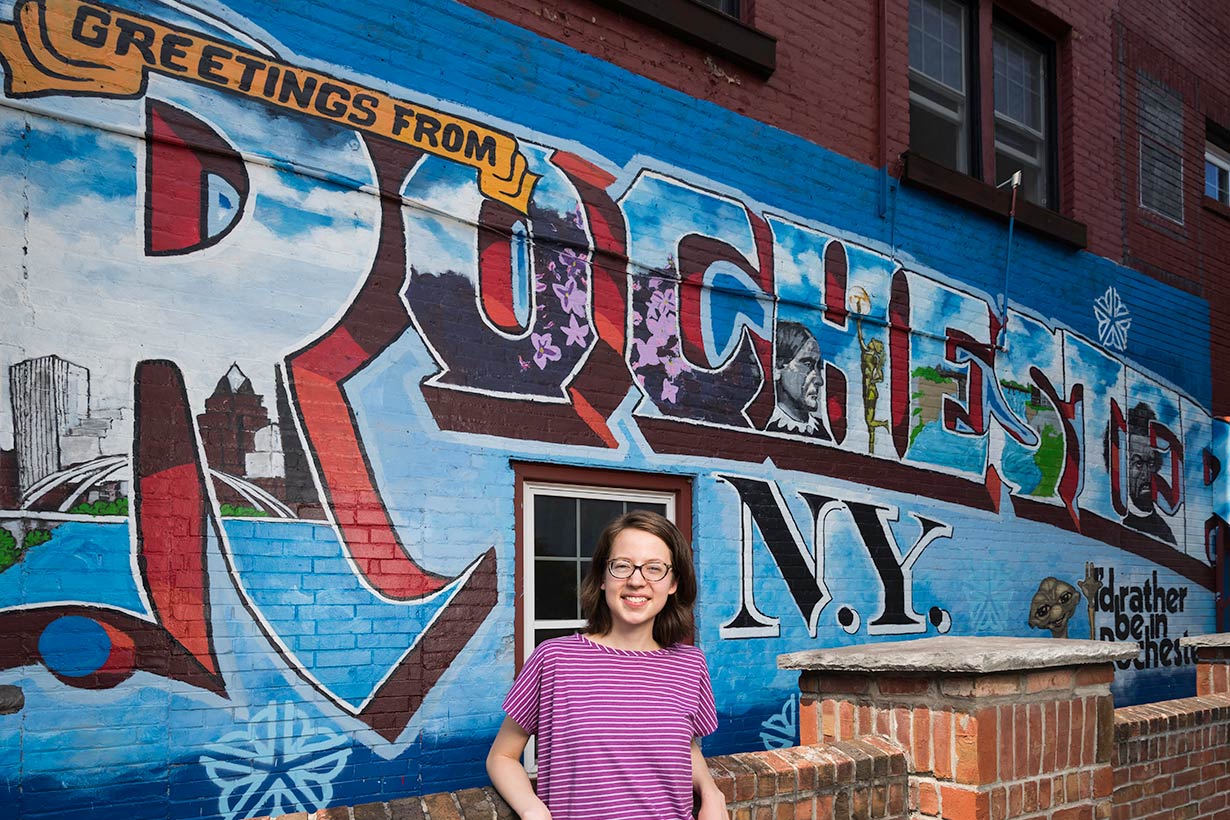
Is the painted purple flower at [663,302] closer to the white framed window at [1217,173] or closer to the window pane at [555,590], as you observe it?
the window pane at [555,590]

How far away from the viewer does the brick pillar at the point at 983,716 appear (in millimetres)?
3004

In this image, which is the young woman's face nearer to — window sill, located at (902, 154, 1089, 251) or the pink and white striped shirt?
the pink and white striped shirt

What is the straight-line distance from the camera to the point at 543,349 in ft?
19.7

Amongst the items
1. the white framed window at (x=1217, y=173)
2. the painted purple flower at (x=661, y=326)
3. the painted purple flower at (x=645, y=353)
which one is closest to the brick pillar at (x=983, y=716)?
the painted purple flower at (x=645, y=353)

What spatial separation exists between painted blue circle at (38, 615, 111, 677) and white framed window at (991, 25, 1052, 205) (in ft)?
25.3

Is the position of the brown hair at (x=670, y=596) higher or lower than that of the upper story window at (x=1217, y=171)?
lower

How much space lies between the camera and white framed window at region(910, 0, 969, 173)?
8.66 m

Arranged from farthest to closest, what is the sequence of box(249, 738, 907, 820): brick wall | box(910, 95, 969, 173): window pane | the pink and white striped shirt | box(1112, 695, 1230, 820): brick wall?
box(910, 95, 969, 173): window pane < box(1112, 695, 1230, 820): brick wall < box(249, 738, 907, 820): brick wall < the pink and white striped shirt

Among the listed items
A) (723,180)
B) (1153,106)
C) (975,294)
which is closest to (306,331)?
(723,180)

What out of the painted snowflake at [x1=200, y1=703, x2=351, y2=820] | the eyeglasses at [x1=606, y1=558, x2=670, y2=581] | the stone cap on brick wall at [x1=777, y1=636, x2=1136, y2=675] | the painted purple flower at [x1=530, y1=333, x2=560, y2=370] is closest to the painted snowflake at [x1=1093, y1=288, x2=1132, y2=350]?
the painted purple flower at [x1=530, y1=333, x2=560, y2=370]

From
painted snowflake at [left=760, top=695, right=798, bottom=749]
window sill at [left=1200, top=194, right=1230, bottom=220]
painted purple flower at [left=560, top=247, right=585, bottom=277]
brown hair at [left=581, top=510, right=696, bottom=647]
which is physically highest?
window sill at [left=1200, top=194, right=1230, bottom=220]

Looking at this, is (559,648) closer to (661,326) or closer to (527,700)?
(527,700)

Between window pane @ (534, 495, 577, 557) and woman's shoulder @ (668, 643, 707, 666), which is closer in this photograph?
woman's shoulder @ (668, 643, 707, 666)

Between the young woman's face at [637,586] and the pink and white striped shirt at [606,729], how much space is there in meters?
0.09
